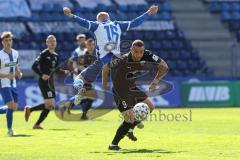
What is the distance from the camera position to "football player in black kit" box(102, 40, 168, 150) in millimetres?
13359

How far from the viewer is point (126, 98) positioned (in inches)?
565

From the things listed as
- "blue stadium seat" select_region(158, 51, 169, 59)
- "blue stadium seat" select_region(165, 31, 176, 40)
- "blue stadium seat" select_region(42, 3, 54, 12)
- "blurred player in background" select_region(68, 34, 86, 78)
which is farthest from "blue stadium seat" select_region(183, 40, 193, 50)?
"blurred player in background" select_region(68, 34, 86, 78)

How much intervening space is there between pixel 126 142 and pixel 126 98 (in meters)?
1.23

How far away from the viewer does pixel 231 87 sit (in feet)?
106

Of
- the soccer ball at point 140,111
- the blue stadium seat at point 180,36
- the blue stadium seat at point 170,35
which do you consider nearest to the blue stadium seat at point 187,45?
the blue stadium seat at point 180,36

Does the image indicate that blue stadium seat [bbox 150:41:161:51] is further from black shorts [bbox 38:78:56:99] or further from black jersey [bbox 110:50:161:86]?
black jersey [bbox 110:50:161:86]

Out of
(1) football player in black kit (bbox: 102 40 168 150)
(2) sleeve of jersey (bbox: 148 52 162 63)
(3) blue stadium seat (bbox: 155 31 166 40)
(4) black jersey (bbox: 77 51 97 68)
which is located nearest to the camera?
(1) football player in black kit (bbox: 102 40 168 150)

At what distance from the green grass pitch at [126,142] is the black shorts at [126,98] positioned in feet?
2.71

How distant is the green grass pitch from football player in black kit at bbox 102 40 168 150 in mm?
459

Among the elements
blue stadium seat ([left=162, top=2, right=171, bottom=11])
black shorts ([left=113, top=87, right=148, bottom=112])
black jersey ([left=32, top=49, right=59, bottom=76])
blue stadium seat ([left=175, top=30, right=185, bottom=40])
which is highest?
blue stadium seat ([left=162, top=2, right=171, bottom=11])

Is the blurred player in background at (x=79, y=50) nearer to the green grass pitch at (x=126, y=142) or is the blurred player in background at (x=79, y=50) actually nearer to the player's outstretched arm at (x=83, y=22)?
the green grass pitch at (x=126, y=142)

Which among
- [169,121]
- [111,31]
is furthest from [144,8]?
[111,31]

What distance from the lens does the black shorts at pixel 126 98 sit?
13.8 m

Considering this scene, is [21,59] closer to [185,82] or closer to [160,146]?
[185,82]
